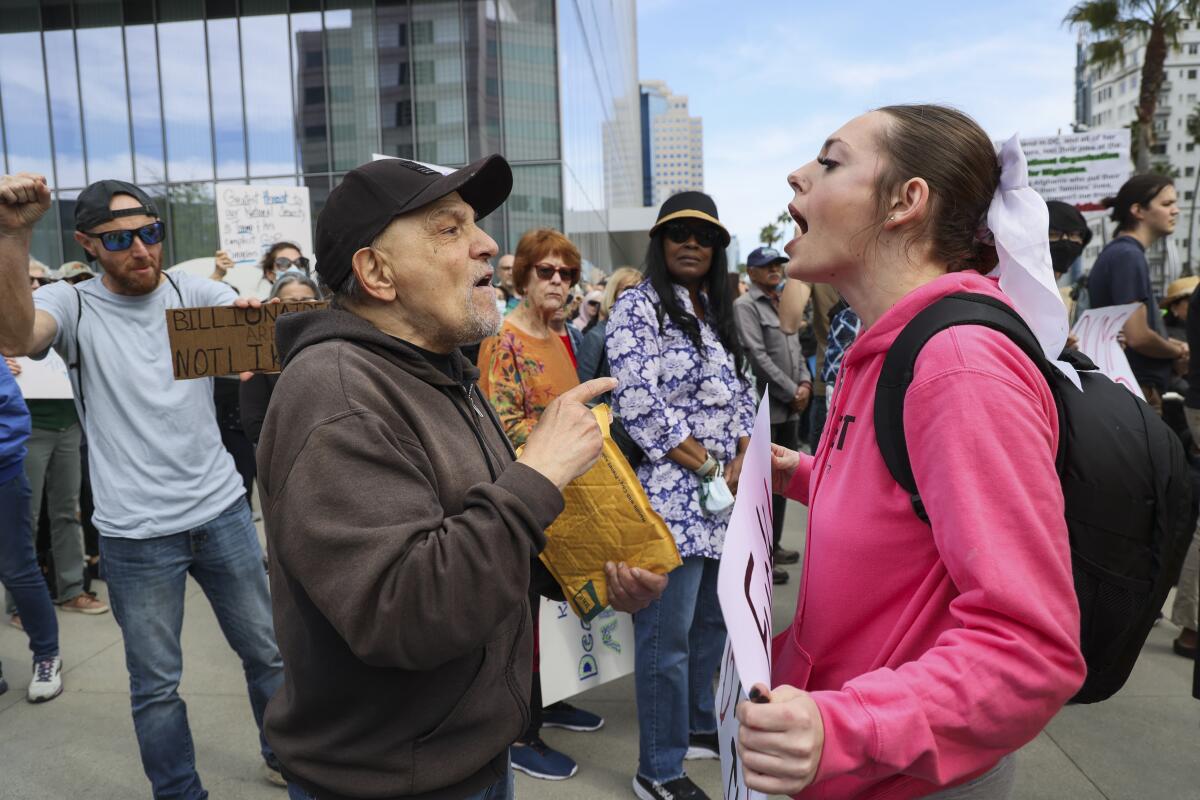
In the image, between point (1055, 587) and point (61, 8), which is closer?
point (1055, 587)

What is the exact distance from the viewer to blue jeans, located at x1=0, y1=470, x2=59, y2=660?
4.01 metres

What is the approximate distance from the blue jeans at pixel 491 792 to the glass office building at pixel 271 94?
17.3m

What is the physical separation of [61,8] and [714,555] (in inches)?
914

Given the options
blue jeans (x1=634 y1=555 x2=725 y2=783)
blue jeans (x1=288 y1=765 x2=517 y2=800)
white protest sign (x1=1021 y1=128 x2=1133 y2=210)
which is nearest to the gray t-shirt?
blue jeans (x1=288 y1=765 x2=517 y2=800)

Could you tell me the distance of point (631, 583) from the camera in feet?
7.13

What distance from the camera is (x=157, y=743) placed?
2.86m

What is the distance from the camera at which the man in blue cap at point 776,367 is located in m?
5.54

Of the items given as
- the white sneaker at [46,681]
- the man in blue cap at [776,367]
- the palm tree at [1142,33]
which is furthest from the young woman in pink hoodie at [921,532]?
the palm tree at [1142,33]

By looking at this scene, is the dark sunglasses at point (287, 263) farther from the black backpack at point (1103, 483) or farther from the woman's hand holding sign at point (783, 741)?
the woman's hand holding sign at point (783, 741)

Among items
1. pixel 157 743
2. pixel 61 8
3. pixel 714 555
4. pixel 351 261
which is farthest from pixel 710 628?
pixel 61 8

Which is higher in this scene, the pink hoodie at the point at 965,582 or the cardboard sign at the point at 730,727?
the pink hoodie at the point at 965,582

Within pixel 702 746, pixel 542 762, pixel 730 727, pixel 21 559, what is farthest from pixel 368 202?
pixel 21 559

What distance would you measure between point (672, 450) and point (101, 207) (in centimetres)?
223

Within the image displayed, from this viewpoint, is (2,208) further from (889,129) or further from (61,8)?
(61,8)
